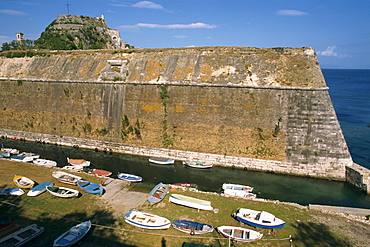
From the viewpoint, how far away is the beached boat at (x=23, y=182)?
16109 millimetres

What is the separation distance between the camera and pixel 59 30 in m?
47.0

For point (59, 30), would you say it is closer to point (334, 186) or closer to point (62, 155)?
point (62, 155)

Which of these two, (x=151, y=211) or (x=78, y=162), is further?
(x=78, y=162)

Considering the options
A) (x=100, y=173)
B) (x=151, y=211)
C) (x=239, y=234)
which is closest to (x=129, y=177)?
(x=100, y=173)

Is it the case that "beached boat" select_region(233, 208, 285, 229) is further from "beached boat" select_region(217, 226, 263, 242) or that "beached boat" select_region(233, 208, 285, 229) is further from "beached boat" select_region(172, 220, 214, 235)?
"beached boat" select_region(172, 220, 214, 235)

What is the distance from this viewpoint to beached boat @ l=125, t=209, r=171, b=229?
12109mm

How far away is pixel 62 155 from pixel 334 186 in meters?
24.2

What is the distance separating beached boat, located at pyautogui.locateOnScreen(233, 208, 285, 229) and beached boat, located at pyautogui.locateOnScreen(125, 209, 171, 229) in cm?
396

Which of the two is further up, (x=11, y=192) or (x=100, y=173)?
(x=100, y=173)

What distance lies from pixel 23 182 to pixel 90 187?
4839 millimetres

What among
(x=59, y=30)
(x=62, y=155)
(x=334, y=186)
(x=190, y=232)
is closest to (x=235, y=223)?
(x=190, y=232)

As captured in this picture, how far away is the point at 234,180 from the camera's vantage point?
1916 centimetres

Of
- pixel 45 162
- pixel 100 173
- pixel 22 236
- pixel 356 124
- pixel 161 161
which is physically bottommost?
pixel 22 236

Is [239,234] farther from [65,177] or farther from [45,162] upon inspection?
[45,162]
